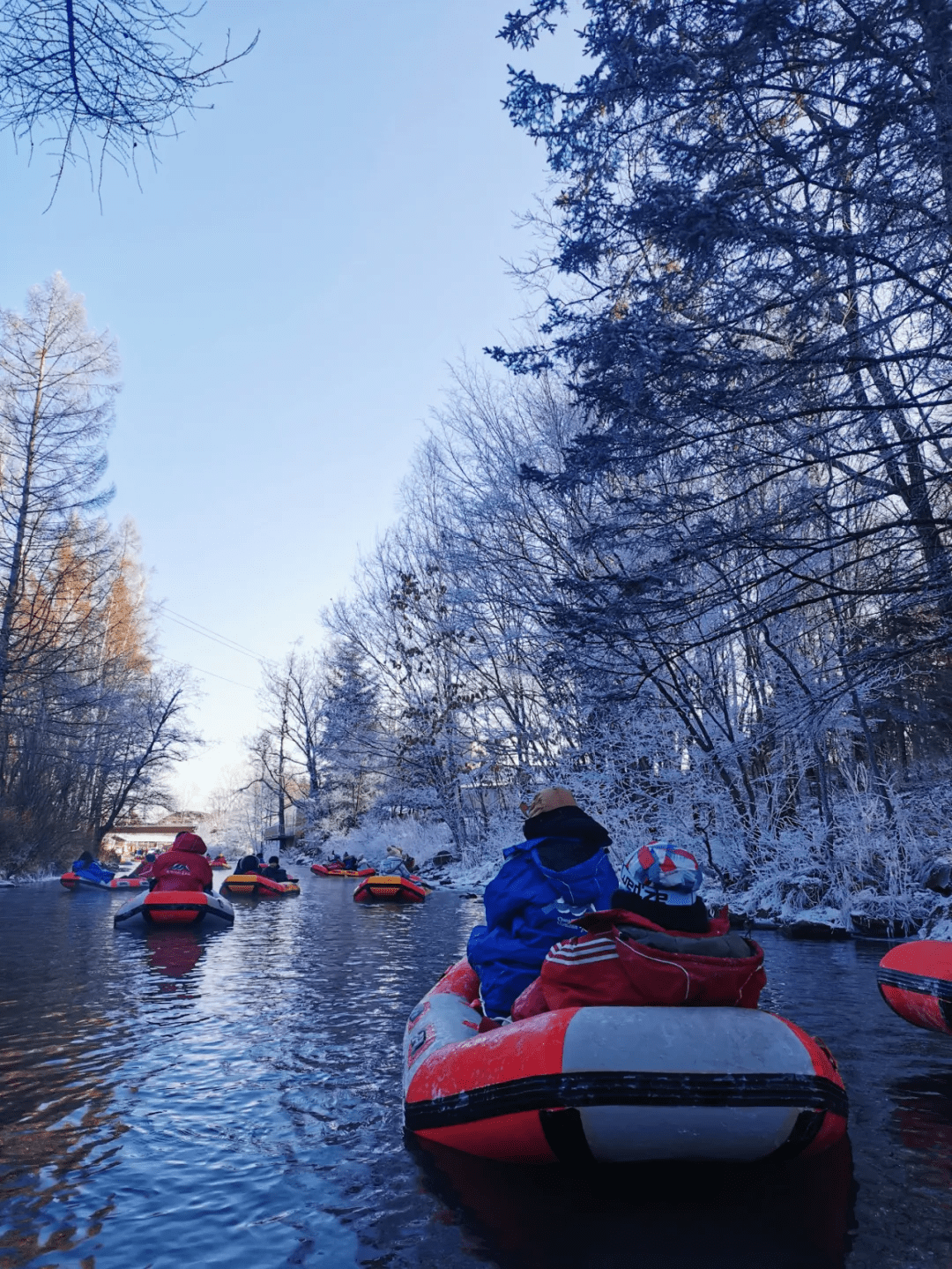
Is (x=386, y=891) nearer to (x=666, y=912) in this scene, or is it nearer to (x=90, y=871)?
(x=90, y=871)

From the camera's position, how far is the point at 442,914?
1577 centimetres

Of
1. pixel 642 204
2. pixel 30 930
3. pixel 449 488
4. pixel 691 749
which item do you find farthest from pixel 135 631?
pixel 642 204

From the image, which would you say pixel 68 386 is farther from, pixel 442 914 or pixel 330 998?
pixel 330 998

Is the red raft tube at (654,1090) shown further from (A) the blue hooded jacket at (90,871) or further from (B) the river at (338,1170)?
(A) the blue hooded jacket at (90,871)

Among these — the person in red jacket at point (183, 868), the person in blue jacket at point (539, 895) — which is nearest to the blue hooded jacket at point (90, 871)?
the person in red jacket at point (183, 868)

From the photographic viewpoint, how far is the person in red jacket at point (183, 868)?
13.5 metres

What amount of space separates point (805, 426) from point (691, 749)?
8.77m

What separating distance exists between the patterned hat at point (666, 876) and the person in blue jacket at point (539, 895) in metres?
0.70

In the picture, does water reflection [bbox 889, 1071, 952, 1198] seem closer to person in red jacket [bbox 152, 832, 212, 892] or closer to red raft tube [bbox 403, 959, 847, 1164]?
red raft tube [bbox 403, 959, 847, 1164]

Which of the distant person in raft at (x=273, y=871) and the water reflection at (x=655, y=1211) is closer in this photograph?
the water reflection at (x=655, y=1211)

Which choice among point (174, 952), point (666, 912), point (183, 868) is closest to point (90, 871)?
point (183, 868)

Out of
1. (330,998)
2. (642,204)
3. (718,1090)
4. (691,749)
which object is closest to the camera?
(718,1090)

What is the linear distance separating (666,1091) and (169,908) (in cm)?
1095

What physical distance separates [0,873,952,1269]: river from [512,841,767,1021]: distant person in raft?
788mm
